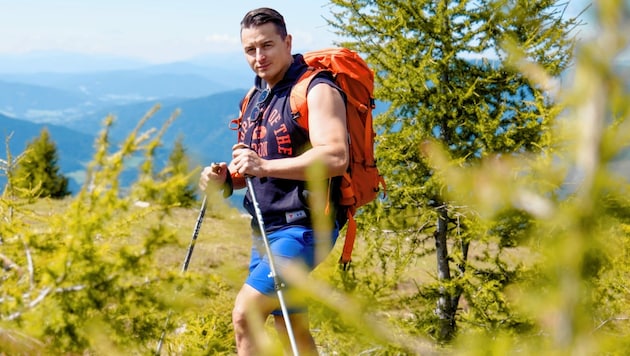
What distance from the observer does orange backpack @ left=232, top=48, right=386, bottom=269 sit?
10.2 feet

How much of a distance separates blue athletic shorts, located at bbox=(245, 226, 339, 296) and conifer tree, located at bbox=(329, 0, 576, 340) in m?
3.96

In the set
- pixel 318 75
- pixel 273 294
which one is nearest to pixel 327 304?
pixel 273 294

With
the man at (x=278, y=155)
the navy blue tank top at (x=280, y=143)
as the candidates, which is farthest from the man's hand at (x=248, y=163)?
Result: the navy blue tank top at (x=280, y=143)

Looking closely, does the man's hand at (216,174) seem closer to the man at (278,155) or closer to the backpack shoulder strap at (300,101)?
the man at (278,155)

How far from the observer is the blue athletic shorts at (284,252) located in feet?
9.34

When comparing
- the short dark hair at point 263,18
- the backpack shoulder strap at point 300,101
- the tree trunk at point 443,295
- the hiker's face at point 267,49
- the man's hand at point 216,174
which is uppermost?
the short dark hair at point 263,18

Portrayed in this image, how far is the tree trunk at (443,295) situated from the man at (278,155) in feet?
14.2

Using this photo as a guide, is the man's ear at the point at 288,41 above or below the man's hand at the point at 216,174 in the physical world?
above

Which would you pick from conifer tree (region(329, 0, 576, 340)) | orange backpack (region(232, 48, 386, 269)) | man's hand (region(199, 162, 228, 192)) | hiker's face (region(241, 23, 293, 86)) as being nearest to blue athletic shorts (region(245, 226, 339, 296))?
orange backpack (region(232, 48, 386, 269))

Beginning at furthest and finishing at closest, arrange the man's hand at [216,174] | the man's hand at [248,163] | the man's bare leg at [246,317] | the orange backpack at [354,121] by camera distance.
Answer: the man's hand at [216,174], the orange backpack at [354,121], the man's bare leg at [246,317], the man's hand at [248,163]

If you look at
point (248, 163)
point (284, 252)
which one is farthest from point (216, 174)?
point (284, 252)

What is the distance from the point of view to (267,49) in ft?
10.4

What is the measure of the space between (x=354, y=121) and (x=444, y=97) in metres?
3.99

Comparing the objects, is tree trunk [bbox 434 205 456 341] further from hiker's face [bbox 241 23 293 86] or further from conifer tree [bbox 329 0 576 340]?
hiker's face [bbox 241 23 293 86]
